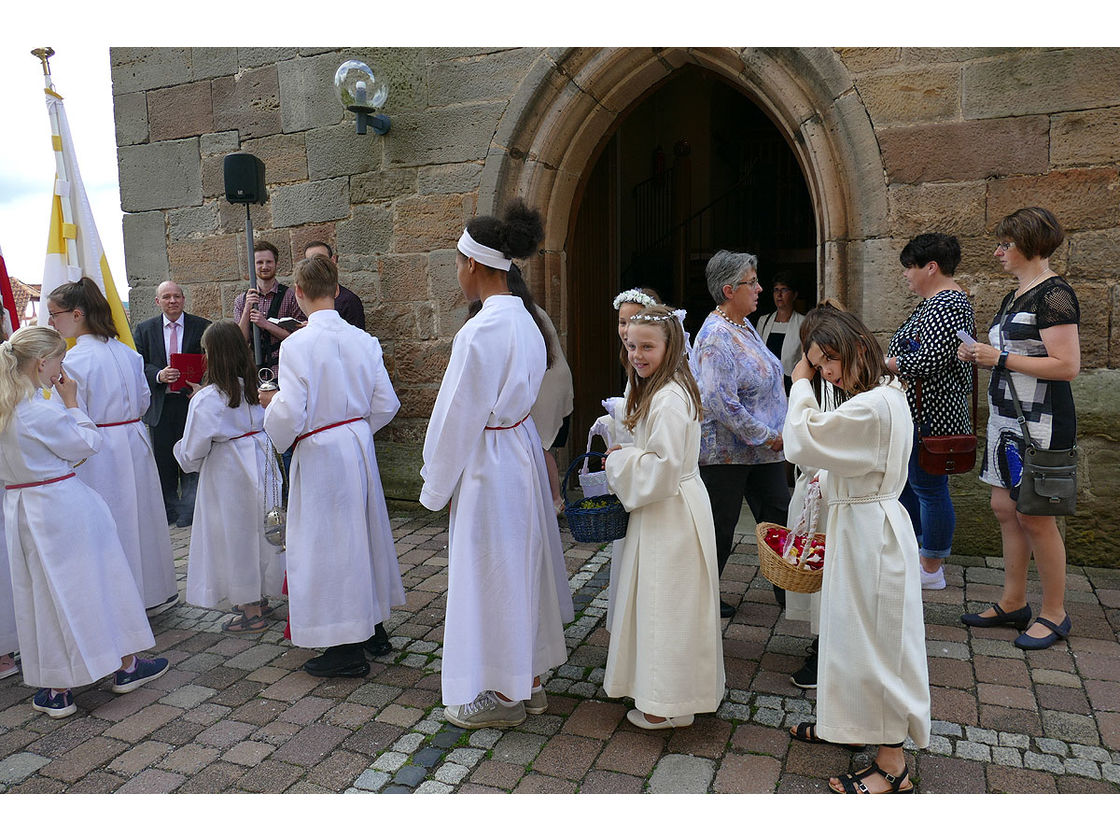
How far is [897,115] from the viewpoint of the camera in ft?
15.8

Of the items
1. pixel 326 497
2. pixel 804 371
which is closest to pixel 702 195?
pixel 326 497

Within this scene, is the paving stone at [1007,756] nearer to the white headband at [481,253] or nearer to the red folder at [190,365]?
the white headband at [481,253]

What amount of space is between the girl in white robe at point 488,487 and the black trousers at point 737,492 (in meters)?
1.08

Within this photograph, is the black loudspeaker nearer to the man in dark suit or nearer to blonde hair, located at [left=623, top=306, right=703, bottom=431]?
the man in dark suit

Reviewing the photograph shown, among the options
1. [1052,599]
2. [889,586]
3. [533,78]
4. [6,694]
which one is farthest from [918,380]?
[6,694]

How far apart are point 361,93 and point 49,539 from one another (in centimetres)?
378

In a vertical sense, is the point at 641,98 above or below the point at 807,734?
above

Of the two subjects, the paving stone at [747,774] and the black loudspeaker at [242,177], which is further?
the black loudspeaker at [242,177]

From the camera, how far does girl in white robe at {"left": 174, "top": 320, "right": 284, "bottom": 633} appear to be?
4.18 meters

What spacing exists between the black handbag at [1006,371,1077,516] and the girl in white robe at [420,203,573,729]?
2080mm

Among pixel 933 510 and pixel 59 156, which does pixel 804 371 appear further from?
pixel 59 156

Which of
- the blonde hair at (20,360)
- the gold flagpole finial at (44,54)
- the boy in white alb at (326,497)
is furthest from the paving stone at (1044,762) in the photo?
the gold flagpole finial at (44,54)

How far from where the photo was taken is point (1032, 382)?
12.1ft

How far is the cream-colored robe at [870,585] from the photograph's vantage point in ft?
8.63
